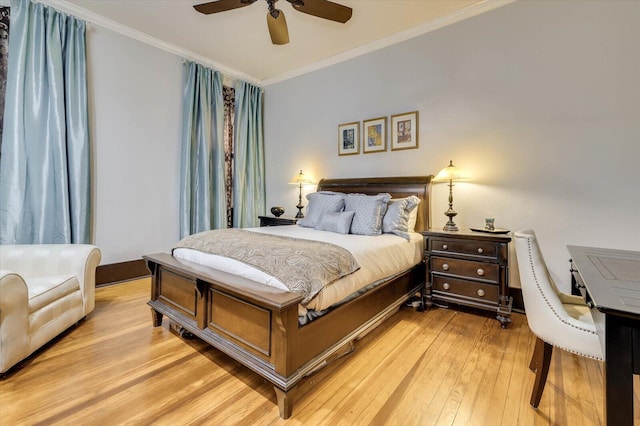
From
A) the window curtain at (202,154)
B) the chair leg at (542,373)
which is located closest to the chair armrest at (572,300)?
the chair leg at (542,373)

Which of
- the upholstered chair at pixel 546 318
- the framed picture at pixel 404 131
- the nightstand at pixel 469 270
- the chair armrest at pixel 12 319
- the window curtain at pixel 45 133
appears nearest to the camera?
the upholstered chair at pixel 546 318

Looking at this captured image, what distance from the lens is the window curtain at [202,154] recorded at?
399cm

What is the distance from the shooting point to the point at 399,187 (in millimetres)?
3471

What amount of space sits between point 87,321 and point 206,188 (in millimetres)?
2136

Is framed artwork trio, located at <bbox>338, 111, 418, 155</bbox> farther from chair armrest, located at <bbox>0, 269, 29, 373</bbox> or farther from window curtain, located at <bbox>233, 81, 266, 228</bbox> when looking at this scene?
chair armrest, located at <bbox>0, 269, 29, 373</bbox>

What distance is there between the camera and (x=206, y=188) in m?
4.14

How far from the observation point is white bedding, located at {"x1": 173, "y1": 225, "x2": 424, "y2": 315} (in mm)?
1681

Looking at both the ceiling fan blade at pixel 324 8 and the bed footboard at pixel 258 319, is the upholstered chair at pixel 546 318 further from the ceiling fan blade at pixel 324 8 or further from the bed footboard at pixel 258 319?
the ceiling fan blade at pixel 324 8

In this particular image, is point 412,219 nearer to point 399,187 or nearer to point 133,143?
point 399,187

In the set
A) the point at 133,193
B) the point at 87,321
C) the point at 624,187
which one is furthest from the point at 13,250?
the point at 624,187

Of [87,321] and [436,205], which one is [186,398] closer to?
[87,321]

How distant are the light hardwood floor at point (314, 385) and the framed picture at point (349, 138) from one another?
2480 millimetres

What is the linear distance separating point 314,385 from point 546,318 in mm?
1255

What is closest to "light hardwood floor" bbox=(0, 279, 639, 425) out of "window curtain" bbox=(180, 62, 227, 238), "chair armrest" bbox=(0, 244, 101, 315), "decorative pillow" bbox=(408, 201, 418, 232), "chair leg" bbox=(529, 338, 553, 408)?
"chair leg" bbox=(529, 338, 553, 408)
